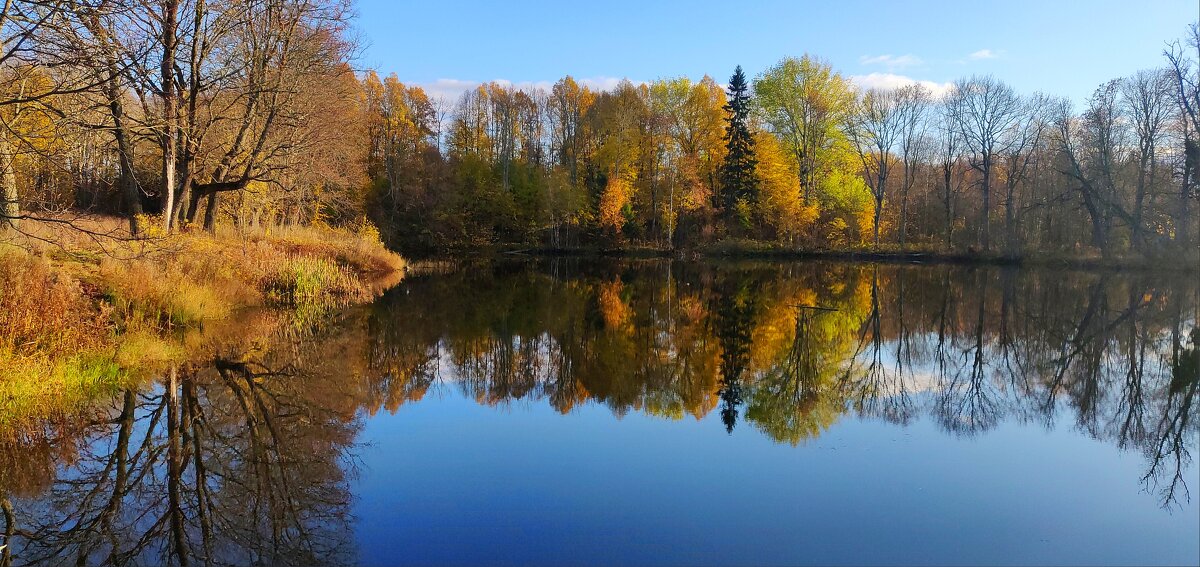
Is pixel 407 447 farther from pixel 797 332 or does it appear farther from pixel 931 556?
pixel 797 332

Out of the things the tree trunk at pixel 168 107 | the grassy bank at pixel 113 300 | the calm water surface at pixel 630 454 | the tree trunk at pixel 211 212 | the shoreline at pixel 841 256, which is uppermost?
the tree trunk at pixel 168 107

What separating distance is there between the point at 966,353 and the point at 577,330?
24.2ft

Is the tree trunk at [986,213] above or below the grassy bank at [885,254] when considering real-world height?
above

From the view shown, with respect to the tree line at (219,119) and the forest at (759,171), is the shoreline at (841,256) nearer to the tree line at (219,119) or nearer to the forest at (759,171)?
the forest at (759,171)

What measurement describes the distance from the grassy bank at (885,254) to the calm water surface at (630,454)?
77.3ft

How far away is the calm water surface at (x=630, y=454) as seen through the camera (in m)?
4.50

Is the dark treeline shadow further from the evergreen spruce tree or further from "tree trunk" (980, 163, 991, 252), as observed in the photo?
the evergreen spruce tree

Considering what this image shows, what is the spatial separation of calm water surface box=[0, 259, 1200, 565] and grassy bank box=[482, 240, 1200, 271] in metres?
23.5

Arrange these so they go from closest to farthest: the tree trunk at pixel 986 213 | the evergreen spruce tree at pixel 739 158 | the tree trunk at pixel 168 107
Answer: the tree trunk at pixel 168 107, the tree trunk at pixel 986 213, the evergreen spruce tree at pixel 739 158

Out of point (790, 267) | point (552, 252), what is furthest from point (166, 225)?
point (552, 252)

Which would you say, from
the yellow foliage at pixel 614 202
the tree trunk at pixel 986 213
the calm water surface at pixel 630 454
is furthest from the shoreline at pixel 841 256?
the calm water surface at pixel 630 454

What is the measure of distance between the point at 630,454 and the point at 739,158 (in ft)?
125

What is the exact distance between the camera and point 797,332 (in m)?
13.4

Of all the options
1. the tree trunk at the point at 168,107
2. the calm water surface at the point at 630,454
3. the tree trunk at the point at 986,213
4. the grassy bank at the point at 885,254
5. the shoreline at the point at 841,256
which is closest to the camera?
the calm water surface at the point at 630,454
